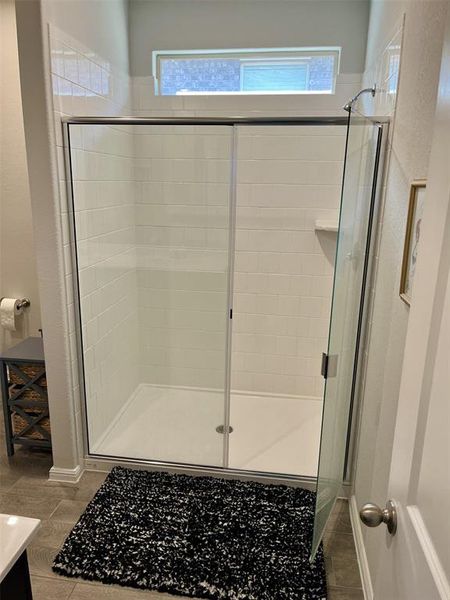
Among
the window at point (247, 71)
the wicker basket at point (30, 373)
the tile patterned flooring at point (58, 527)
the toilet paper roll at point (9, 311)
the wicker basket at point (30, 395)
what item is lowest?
the tile patterned flooring at point (58, 527)

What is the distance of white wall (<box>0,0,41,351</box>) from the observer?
273 cm

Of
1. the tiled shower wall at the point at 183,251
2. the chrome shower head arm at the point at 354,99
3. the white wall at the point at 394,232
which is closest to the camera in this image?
the white wall at the point at 394,232

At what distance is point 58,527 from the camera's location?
204 centimetres

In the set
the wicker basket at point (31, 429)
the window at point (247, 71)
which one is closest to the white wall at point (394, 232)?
the window at point (247, 71)

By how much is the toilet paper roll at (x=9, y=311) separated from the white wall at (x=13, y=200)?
0.28ft

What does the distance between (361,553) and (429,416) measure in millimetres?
1446

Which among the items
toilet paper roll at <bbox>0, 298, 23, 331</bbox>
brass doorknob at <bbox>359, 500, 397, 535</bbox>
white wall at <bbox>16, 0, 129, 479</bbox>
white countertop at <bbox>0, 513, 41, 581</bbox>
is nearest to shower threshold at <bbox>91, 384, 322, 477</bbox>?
white wall at <bbox>16, 0, 129, 479</bbox>

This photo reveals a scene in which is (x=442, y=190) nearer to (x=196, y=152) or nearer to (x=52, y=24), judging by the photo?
(x=52, y=24)

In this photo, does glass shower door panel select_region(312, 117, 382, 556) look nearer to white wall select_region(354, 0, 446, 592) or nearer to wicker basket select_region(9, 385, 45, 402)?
white wall select_region(354, 0, 446, 592)

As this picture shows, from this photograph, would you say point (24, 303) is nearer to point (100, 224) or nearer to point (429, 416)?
point (100, 224)

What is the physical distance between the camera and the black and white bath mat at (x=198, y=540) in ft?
5.78

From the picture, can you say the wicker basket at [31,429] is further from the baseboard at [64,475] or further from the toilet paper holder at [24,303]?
the toilet paper holder at [24,303]

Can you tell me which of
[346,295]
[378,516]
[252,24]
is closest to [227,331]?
[346,295]

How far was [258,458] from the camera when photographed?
8.38 ft
